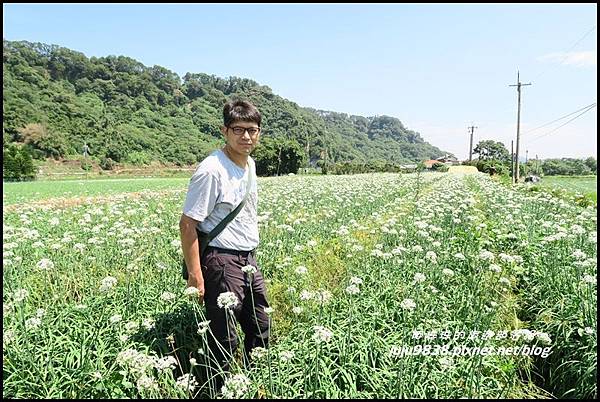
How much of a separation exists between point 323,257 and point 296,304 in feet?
6.87

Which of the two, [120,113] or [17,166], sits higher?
[120,113]

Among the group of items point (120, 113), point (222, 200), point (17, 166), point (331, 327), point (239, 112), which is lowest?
point (331, 327)

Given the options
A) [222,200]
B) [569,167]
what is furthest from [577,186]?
[569,167]

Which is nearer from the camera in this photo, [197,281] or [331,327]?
[197,281]

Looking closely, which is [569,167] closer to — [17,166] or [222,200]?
[17,166]

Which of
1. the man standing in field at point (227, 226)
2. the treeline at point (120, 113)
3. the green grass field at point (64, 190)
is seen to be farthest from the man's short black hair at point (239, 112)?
the treeline at point (120, 113)

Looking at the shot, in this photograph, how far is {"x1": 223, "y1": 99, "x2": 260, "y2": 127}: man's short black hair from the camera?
138 inches

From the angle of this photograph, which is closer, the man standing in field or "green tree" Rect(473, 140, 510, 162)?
the man standing in field

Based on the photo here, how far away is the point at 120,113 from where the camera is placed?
275 feet

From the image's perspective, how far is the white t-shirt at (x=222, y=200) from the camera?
330 centimetres

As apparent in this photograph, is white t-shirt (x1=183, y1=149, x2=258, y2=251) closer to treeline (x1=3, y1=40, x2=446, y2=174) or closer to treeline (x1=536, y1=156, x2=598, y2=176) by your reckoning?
treeline (x1=3, y1=40, x2=446, y2=174)

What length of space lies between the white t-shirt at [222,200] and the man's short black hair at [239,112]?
305 millimetres

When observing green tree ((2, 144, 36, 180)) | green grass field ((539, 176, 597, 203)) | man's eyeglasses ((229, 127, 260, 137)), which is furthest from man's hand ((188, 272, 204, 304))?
green tree ((2, 144, 36, 180))

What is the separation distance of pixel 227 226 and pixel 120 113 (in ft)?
296
